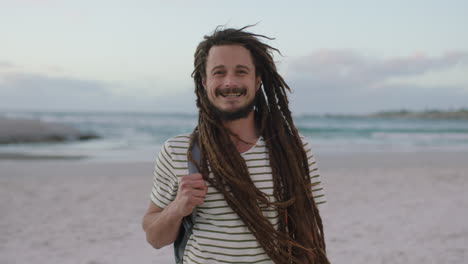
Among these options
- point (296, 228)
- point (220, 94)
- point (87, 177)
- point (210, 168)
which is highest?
point (220, 94)

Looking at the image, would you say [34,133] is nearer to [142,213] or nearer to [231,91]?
[142,213]

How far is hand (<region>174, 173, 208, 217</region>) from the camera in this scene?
1604mm

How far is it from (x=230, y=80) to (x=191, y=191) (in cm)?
48

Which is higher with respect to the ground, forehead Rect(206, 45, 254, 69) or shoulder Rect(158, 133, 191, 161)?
forehead Rect(206, 45, 254, 69)

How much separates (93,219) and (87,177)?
3507 millimetres

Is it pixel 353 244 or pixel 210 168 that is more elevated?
pixel 210 168

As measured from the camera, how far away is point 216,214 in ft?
5.79

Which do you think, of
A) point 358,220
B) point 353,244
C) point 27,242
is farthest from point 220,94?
point 358,220

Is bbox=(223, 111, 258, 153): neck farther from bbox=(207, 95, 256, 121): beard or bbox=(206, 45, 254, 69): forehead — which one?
bbox=(206, 45, 254, 69): forehead

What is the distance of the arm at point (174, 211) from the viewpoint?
161cm

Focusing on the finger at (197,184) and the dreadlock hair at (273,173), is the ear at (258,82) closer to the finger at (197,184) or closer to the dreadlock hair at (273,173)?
the dreadlock hair at (273,173)

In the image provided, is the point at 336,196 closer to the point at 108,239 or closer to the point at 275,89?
the point at 108,239

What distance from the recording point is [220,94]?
5.97ft

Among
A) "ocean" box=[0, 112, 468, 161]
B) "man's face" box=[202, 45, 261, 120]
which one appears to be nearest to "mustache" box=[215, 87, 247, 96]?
"man's face" box=[202, 45, 261, 120]
